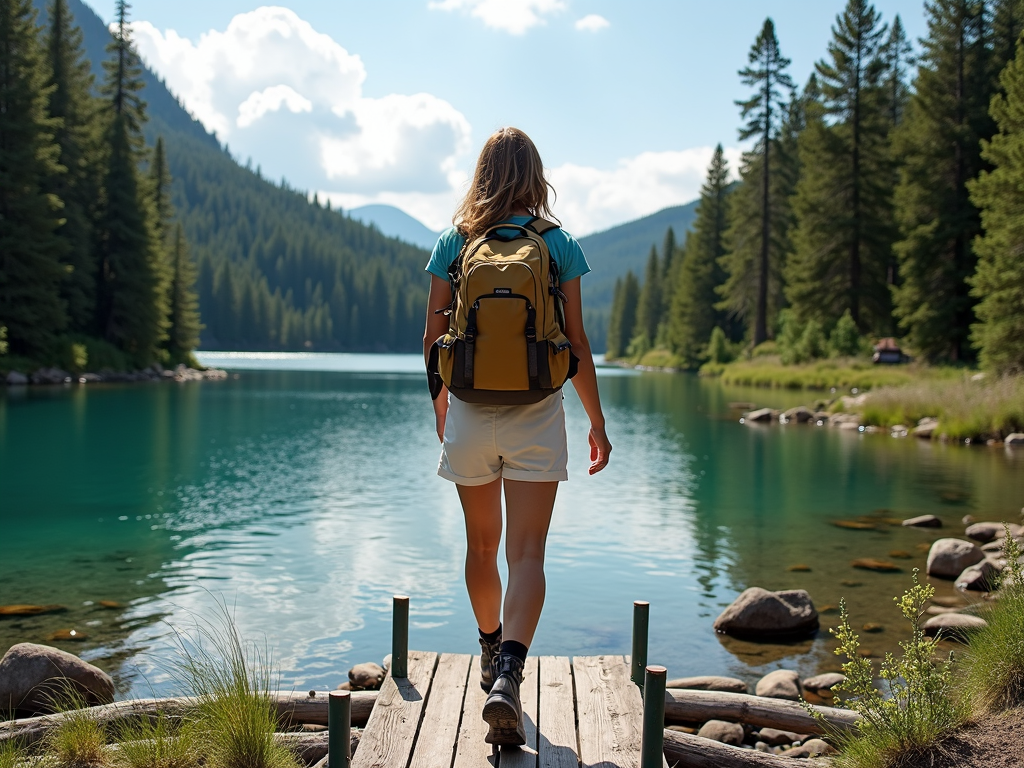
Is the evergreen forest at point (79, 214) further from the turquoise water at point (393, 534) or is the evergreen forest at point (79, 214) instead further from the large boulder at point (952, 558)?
the large boulder at point (952, 558)

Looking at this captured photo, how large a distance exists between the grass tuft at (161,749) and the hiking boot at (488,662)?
49.7 inches

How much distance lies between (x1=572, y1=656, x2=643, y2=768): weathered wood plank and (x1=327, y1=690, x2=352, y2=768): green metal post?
0.92 m

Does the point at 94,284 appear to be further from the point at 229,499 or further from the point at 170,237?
the point at 229,499

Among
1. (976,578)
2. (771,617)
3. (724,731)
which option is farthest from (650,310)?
(724,731)

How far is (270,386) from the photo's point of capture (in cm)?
4469

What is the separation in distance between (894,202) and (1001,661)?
1477 inches

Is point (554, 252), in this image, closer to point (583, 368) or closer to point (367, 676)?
point (583, 368)

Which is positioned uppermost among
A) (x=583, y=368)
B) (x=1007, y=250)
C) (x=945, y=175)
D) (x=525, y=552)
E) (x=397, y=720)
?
(x=945, y=175)

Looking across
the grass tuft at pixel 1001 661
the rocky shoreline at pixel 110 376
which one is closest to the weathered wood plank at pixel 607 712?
the grass tuft at pixel 1001 661

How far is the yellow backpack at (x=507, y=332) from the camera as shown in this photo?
140 inches

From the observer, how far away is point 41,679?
523 cm

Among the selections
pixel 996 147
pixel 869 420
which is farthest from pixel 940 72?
pixel 869 420

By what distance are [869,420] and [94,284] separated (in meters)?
36.2

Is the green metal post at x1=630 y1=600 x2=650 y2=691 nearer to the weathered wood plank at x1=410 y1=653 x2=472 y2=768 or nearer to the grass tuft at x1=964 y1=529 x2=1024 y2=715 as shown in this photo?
the weathered wood plank at x1=410 y1=653 x2=472 y2=768
